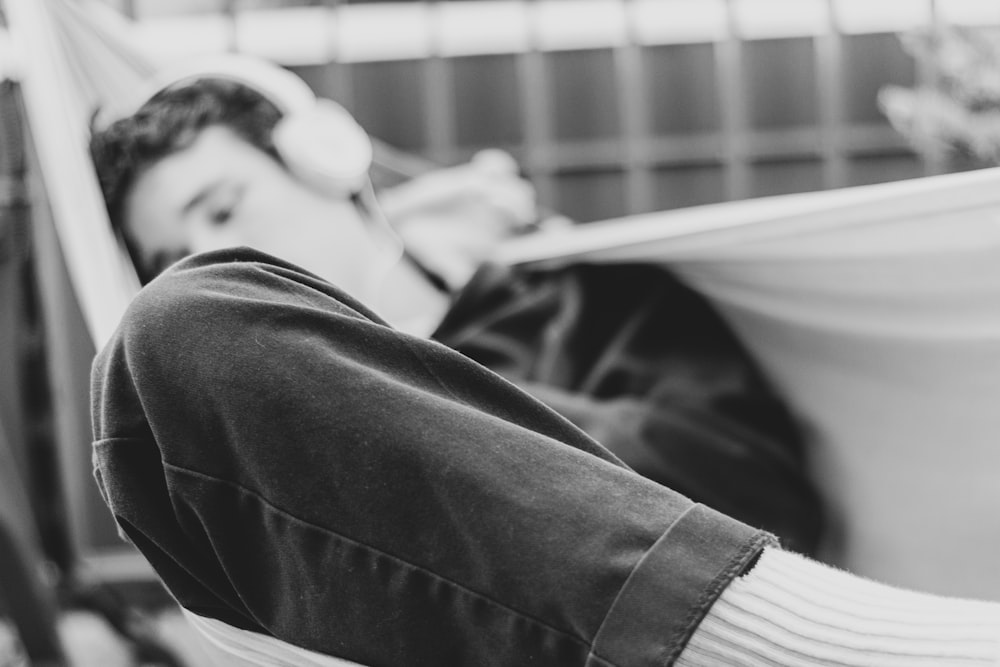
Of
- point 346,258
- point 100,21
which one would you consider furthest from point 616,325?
point 100,21

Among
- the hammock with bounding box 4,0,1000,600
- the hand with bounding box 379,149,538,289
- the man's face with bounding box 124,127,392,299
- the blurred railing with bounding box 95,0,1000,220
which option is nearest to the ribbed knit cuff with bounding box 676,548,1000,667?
the hammock with bounding box 4,0,1000,600

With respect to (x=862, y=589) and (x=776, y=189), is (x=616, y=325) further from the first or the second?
(x=776, y=189)

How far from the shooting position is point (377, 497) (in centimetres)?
41

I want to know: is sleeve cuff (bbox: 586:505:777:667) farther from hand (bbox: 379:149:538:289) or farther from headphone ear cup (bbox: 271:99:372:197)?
hand (bbox: 379:149:538:289)

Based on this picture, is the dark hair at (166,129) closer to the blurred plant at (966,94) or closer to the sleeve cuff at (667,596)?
the sleeve cuff at (667,596)

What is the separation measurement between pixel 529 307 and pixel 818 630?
0.59 meters

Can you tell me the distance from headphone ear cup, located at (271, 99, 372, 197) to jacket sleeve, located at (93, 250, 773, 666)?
570 mm

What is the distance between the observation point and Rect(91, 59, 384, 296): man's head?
0.96 m

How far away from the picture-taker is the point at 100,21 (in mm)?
1263

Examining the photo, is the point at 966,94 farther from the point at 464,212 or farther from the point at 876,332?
the point at 876,332

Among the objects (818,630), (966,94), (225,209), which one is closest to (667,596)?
(818,630)

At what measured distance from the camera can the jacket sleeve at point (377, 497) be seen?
382 mm

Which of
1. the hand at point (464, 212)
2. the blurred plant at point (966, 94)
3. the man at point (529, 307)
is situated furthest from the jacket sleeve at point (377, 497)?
the blurred plant at point (966, 94)

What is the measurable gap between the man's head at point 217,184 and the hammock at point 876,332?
0.24 feet
